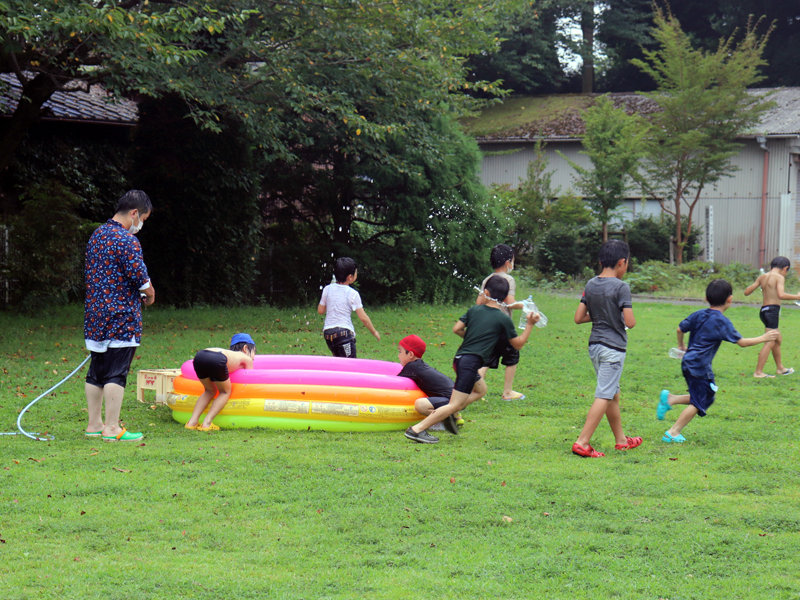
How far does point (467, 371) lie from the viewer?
244 inches

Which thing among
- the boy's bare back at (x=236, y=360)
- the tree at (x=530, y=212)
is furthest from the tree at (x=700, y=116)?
the boy's bare back at (x=236, y=360)

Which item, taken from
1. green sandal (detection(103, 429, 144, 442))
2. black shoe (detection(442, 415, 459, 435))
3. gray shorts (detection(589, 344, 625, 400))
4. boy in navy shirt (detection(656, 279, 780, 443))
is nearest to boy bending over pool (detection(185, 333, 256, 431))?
green sandal (detection(103, 429, 144, 442))

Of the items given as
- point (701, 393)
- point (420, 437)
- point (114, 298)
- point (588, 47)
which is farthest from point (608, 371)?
point (588, 47)

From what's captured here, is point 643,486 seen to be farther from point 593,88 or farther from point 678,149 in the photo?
point 593,88

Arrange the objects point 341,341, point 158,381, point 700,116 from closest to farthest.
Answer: point 158,381, point 341,341, point 700,116

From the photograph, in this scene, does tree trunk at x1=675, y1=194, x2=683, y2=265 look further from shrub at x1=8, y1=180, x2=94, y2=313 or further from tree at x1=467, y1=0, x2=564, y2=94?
shrub at x1=8, y1=180, x2=94, y2=313

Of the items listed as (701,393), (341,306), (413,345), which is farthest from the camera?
(341,306)

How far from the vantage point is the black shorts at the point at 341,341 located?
25.9ft

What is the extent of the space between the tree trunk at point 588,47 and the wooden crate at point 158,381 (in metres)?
36.5

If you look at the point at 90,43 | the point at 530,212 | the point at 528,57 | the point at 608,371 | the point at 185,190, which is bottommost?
the point at 608,371

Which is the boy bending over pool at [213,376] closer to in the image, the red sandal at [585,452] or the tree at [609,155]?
the red sandal at [585,452]

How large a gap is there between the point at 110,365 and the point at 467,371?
2.84m

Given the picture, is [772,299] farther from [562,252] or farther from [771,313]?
[562,252]

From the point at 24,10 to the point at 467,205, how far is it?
461 inches
